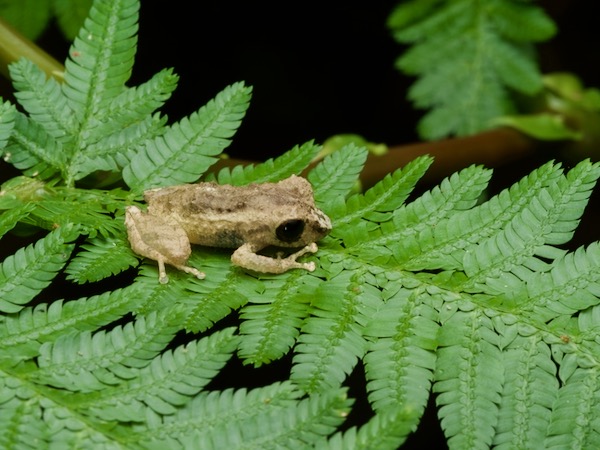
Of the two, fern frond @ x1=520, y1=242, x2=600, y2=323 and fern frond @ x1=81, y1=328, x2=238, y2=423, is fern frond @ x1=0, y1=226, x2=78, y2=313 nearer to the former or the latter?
fern frond @ x1=81, y1=328, x2=238, y2=423

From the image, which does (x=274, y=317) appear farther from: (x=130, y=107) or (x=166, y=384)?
(x=130, y=107)

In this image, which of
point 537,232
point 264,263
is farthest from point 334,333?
point 537,232

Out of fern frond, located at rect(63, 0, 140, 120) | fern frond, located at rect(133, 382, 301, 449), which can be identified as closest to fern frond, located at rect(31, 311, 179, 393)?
fern frond, located at rect(133, 382, 301, 449)

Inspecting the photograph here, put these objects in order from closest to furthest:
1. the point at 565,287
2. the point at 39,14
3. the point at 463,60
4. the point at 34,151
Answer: the point at 565,287 < the point at 34,151 < the point at 39,14 < the point at 463,60

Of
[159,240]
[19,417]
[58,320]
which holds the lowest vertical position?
[19,417]

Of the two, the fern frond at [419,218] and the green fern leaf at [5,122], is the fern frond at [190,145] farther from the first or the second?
the fern frond at [419,218]

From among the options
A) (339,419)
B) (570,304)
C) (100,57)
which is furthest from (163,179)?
(570,304)

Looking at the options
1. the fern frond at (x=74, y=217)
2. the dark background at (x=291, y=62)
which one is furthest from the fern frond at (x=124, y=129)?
the dark background at (x=291, y=62)
